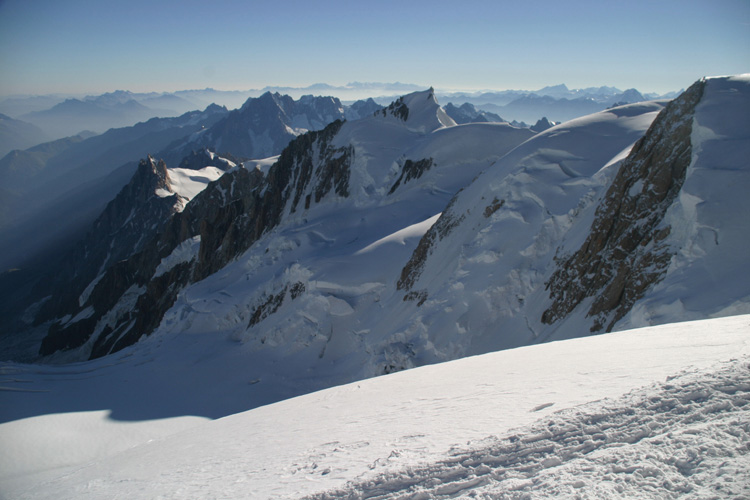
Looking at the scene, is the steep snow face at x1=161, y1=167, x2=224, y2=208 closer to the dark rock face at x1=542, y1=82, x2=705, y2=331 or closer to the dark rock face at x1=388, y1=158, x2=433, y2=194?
the dark rock face at x1=388, y1=158, x2=433, y2=194

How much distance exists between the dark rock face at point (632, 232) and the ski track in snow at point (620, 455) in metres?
7.82

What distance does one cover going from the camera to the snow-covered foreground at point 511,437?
155 inches

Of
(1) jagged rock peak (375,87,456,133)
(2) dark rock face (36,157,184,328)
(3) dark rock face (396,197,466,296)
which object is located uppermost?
(1) jagged rock peak (375,87,456,133)

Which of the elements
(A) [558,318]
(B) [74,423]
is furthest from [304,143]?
(A) [558,318]

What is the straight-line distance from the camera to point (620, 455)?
13.4 feet

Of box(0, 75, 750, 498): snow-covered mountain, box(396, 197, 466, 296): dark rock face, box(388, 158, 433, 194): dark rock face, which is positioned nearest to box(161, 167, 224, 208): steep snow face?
box(0, 75, 750, 498): snow-covered mountain

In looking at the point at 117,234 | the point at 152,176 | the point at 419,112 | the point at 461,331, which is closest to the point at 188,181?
the point at 152,176

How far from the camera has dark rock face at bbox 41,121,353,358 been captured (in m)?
47.9

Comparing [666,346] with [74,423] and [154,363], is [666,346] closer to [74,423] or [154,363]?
[74,423]

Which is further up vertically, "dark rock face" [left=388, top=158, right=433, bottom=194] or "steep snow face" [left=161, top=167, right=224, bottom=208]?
"dark rock face" [left=388, top=158, right=433, bottom=194]

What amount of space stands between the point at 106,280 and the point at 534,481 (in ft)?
277

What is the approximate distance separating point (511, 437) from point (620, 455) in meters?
1.21

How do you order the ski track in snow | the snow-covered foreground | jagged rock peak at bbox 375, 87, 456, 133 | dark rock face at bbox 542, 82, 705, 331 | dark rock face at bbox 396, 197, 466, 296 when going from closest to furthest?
the ski track in snow < the snow-covered foreground < dark rock face at bbox 542, 82, 705, 331 < dark rock face at bbox 396, 197, 466, 296 < jagged rock peak at bbox 375, 87, 456, 133

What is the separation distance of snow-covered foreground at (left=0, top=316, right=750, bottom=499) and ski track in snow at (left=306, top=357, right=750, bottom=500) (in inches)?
0.6
